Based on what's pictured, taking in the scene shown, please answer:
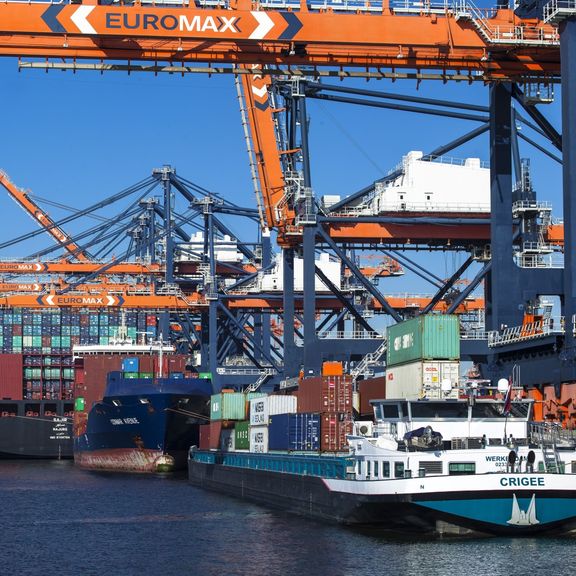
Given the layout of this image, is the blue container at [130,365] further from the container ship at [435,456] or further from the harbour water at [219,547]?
the container ship at [435,456]

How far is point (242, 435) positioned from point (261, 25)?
67.5 ft

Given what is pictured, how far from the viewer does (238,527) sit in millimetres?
36281

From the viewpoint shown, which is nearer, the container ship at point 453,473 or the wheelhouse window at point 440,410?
the container ship at point 453,473

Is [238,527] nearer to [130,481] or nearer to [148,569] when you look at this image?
[148,569]

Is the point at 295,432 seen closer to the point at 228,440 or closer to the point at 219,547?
the point at 219,547

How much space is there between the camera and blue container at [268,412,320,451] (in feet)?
128

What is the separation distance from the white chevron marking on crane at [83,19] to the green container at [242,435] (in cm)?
2048

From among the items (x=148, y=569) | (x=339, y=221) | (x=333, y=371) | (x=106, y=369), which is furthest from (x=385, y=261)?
(x=148, y=569)

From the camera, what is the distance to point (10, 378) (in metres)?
93.7

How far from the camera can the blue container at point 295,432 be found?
39.1 metres

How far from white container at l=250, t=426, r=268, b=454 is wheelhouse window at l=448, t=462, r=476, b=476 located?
1679cm

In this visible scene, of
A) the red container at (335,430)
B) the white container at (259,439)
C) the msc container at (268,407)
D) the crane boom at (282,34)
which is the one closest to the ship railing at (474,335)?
the msc container at (268,407)

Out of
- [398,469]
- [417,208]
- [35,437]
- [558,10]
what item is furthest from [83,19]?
[35,437]

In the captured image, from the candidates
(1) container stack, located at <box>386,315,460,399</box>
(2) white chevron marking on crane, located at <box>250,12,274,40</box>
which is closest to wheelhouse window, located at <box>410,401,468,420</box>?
(1) container stack, located at <box>386,315,460,399</box>
